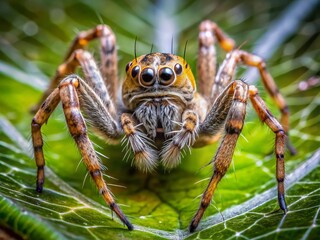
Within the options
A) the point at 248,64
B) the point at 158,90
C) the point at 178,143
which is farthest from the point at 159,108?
the point at 248,64

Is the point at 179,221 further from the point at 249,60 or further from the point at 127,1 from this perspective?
the point at 127,1

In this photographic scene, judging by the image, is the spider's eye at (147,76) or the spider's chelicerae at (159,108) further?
the spider's eye at (147,76)

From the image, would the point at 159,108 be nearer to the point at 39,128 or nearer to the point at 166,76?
the point at 166,76

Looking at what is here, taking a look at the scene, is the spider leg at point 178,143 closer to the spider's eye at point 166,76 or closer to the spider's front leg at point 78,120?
the spider's eye at point 166,76

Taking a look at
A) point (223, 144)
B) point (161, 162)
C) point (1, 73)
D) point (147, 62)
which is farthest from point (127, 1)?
point (223, 144)

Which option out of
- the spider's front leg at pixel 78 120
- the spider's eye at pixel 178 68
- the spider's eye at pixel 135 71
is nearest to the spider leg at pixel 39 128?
the spider's front leg at pixel 78 120

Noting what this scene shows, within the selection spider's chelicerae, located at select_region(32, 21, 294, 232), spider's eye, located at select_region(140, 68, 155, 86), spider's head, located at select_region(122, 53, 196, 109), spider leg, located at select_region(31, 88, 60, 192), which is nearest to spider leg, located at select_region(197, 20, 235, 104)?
spider's chelicerae, located at select_region(32, 21, 294, 232)

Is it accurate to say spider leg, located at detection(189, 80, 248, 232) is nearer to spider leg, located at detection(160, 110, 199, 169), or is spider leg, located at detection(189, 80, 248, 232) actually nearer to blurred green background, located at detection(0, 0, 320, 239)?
blurred green background, located at detection(0, 0, 320, 239)
